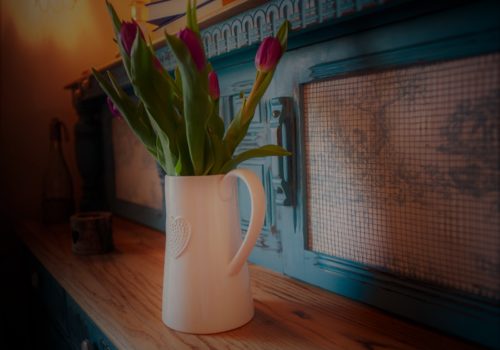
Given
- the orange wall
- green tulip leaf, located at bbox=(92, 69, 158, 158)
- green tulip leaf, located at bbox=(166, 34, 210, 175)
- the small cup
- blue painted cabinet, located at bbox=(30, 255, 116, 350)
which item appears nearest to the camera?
green tulip leaf, located at bbox=(166, 34, 210, 175)

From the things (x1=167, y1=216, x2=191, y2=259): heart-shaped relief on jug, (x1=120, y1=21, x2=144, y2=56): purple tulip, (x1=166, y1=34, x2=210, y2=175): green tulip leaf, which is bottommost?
(x1=167, y1=216, x2=191, y2=259): heart-shaped relief on jug

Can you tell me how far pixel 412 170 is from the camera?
0.55 metres

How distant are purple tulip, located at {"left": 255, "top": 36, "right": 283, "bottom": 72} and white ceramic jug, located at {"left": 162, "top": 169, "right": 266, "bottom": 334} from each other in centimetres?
14

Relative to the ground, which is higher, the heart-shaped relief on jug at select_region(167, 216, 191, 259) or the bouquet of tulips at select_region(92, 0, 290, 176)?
the bouquet of tulips at select_region(92, 0, 290, 176)

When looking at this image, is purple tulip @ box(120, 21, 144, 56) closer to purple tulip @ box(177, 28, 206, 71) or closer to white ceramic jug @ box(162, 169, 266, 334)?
purple tulip @ box(177, 28, 206, 71)

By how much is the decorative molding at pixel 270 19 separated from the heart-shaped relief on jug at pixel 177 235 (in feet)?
1.03

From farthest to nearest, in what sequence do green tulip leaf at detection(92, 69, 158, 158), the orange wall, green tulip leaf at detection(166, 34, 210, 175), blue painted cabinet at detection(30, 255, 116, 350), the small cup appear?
the orange wall < the small cup < blue painted cabinet at detection(30, 255, 116, 350) < green tulip leaf at detection(92, 69, 158, 158) < green tulip leaf at detection(166, 34, 210, 175)

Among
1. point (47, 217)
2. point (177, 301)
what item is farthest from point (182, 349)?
point (47, 217)

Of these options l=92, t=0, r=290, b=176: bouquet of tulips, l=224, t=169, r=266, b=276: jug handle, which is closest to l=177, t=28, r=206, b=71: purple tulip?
l=92, t=0, r=290, b=176: bouquet of tulips

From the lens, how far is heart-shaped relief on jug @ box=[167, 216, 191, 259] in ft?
1.84

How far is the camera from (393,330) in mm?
547

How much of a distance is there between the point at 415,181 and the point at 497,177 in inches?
4.0

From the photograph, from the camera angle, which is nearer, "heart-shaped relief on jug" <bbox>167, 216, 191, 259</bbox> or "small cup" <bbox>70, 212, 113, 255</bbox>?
"heart-shaped relief on jug" <bbox>167, 216, 191, 259</bbox>

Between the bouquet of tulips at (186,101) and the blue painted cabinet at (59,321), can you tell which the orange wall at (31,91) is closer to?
the blue painted cabinet at (59,321)
